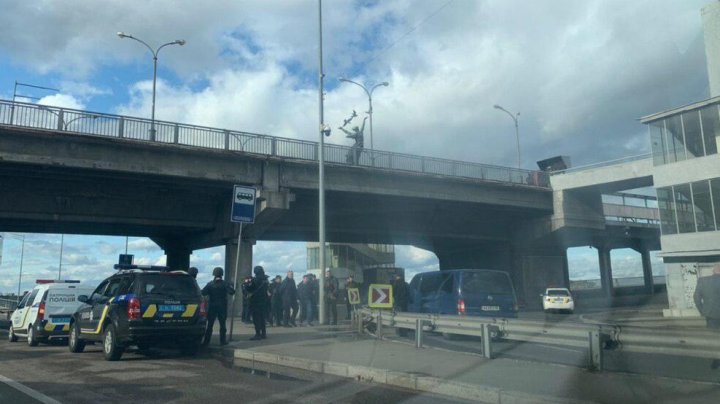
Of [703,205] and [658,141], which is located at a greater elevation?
[658,141]

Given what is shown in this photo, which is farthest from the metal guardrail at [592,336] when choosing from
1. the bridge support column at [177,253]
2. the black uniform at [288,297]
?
the bridge support column at [177,253]

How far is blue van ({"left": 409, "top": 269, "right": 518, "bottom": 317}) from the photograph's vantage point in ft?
51.9

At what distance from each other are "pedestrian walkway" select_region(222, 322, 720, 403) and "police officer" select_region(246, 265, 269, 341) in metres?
0.84

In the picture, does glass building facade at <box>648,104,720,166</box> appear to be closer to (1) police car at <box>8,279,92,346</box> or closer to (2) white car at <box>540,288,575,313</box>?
(2) white car at <box>540,288,575,313</box>

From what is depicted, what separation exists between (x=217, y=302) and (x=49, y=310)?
19.9 ft

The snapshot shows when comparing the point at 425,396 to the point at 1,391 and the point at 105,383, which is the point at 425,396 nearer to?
the point at 105,383

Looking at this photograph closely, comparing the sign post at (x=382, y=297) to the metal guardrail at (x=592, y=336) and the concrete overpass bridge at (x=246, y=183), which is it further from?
the concrete overpass bridge at (x=246, y=183)

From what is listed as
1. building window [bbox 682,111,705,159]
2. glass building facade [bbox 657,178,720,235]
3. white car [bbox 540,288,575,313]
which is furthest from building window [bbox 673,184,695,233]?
white car [bbox 540,288,575,313]

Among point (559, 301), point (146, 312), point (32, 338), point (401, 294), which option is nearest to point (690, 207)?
point (559, 301)

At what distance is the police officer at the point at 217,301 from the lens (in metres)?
13.7

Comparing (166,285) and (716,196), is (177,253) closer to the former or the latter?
(166,285)

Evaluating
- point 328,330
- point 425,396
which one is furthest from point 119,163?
point 425,396

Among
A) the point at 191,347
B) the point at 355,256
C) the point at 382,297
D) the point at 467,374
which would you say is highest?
the point at 355,256

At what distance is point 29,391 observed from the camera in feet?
28.3
